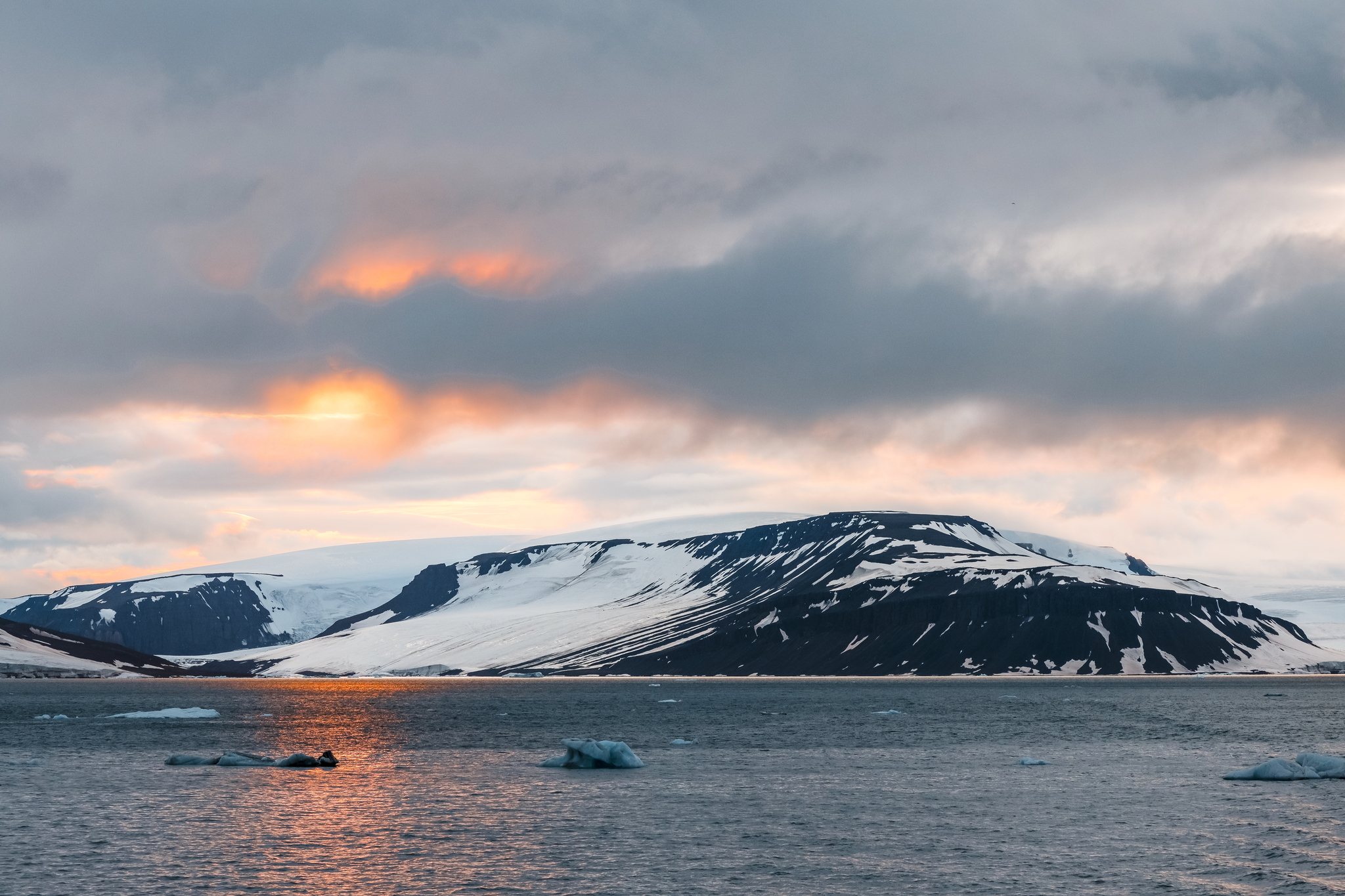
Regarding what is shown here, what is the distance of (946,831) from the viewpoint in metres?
60.8

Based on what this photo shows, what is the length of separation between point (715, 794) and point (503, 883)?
94.8ft

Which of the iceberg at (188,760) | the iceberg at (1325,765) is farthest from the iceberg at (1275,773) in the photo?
the iceberg at (188,760)

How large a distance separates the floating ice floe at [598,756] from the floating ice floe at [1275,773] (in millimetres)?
37679

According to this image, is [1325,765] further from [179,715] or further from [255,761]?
[179,715]

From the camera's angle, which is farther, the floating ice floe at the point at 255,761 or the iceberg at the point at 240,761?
the iceberg at the point at 240,761

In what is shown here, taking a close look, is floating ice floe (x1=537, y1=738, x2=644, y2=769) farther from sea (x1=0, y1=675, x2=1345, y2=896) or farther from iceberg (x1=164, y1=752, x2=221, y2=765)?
iceberg (x1=164, y1=752, x2=221, y2=765)

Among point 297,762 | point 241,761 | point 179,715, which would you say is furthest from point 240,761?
point 179,715

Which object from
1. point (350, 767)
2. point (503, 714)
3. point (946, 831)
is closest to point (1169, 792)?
point (946, 831)

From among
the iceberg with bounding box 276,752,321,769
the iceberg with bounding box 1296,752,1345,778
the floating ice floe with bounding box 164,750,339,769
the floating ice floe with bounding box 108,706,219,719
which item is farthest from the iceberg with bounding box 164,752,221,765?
the floating ice floe with bounding box 108,706,219,719

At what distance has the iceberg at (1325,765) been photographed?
83.2 metres

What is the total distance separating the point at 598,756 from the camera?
300ft

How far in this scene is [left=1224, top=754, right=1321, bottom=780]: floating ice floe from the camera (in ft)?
268

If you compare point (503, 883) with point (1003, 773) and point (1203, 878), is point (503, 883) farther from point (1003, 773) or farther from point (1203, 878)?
point (1003, 773)

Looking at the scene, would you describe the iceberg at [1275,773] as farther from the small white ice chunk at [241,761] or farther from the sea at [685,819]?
the small white ice chunk at [241,761]
